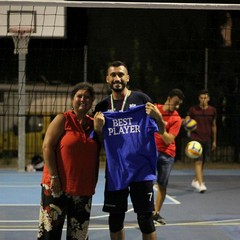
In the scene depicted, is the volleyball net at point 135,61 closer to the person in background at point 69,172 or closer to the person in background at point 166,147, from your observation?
the person in background at point 166,147

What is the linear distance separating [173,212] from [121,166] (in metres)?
3.34

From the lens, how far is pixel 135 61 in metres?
17.9

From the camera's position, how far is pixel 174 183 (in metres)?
11.8

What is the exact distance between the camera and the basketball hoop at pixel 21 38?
1207cm

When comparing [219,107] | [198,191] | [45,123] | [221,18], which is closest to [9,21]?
[45,123]

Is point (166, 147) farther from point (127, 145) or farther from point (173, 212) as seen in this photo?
point (127, 145)

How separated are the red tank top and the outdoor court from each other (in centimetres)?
204

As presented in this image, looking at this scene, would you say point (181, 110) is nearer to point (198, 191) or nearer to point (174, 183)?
point (174, 183)

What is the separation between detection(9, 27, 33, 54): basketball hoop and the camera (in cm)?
1207

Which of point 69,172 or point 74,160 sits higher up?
point 74,160

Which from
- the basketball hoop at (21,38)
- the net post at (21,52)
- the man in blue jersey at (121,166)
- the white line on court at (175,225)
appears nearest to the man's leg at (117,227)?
the man in blue jersey at (121,166)

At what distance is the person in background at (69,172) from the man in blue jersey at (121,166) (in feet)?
1.31

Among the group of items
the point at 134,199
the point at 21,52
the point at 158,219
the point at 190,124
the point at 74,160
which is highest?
the point at 21,52

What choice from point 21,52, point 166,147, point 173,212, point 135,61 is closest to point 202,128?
point 173,212
